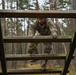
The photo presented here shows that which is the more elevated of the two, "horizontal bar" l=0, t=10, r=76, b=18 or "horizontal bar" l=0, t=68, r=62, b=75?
"horizontal bar" l=0, t=10, r=76, b=18

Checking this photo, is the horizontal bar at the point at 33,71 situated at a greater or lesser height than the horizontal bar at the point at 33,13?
lesser

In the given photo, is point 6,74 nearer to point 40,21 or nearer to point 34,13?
point 40,21

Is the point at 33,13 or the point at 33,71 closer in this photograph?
the point at 33,13

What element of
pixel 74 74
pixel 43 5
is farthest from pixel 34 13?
pixel 43 5

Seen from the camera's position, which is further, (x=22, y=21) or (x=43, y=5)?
(x=22, y=21)

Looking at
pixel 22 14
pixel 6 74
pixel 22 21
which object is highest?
pixel 22 14

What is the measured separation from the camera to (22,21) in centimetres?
3478

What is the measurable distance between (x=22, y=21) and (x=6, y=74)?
2896 cm

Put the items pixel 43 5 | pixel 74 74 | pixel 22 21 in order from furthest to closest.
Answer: pixel 22 21 < pixel 43 5 < pixel 74 74

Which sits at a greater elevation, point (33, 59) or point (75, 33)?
point (75, 33)

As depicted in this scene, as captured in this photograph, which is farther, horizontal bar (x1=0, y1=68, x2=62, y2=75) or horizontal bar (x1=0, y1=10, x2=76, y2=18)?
horizontal bar (x1=0, y1=68, x2=62, y2=75)

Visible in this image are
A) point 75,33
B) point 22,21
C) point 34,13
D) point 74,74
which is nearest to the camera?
point 34,13

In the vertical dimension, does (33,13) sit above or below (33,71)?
above

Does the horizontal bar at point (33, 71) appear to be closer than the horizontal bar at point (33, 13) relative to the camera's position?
No
